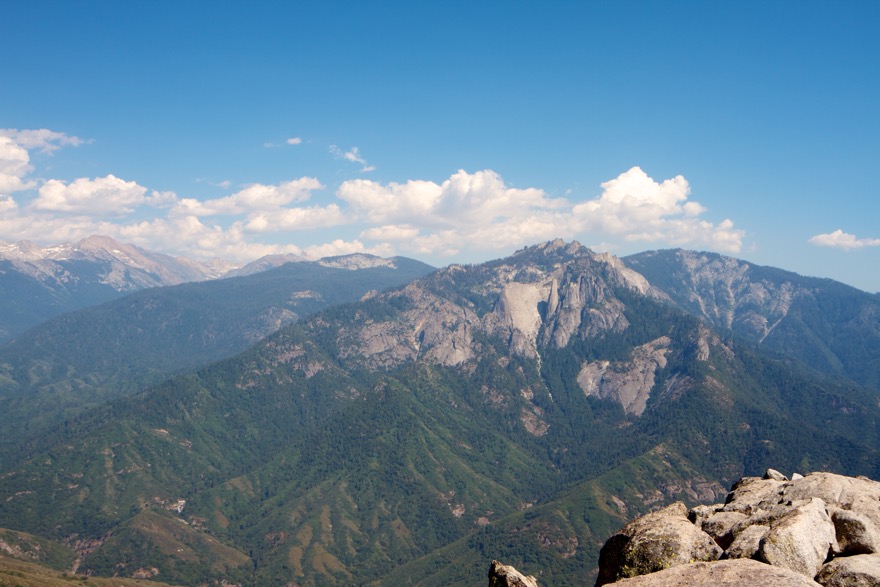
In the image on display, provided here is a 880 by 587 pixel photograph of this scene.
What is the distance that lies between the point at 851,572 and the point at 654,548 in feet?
36.6

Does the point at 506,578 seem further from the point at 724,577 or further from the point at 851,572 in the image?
the point at 851,572

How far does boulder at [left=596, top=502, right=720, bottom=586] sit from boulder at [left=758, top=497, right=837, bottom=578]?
392 cm

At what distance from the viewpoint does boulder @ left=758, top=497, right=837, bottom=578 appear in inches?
1444

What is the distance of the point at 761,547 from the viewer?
37.5 m

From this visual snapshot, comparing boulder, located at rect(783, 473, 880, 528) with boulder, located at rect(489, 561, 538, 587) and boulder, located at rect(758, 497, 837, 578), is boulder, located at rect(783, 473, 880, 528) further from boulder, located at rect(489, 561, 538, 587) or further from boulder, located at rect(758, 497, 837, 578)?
boulder, located at rect(489, 561, 538, 587)

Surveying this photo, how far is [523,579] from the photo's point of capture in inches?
1677

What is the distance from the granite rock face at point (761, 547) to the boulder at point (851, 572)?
0.17 ft

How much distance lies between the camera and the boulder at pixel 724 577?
3303cm

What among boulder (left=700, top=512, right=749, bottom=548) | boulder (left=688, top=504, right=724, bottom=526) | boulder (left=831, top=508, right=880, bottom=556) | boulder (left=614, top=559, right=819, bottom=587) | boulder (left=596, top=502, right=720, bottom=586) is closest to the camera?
boulder (left=614, top=559, right=819, bottom=587)

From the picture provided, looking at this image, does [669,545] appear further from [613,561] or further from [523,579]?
[523,579]

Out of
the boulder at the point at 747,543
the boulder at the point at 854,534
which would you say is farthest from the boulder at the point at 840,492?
the boulder at the point at 747,543

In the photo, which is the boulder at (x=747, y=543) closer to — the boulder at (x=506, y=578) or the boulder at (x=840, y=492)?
the boulder at (x=840, y=492)

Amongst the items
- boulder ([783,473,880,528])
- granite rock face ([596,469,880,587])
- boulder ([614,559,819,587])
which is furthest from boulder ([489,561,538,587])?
boulder ([783,473,880,528])

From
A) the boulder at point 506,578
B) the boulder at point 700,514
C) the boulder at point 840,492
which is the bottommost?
the boulder at point 506,578
